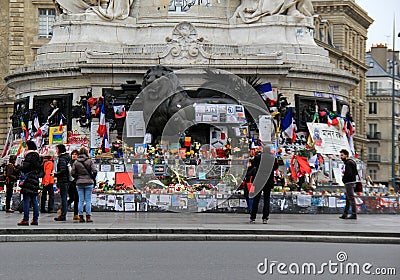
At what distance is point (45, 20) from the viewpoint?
249 feet

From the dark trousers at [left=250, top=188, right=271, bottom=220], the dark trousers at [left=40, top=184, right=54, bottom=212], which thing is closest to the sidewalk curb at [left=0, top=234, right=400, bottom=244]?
the dark trousers at [left=250, top=188, right=271, bottom=220]

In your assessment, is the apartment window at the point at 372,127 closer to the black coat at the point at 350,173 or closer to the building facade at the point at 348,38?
the building facade at the point at 348,38

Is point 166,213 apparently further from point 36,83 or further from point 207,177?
point 36,83

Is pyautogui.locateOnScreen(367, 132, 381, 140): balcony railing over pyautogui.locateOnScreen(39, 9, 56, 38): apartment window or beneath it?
beneath

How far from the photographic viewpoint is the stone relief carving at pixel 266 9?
1674 inches

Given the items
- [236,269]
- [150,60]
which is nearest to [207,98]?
[150,60]

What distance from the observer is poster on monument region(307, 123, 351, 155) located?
40906mm

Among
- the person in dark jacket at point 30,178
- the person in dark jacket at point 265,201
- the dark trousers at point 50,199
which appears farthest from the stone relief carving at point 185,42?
the person in dark jacket at point 30,178

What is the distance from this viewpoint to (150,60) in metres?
40.2

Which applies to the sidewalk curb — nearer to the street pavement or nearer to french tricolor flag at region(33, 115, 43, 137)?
the street pavement

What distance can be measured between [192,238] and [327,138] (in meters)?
18.1

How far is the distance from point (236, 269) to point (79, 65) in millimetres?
22748

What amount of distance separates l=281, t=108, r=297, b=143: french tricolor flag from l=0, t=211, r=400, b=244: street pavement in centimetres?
→ 1204

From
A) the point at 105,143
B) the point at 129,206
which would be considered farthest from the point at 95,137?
the point at 129,206
